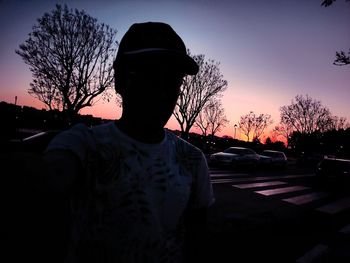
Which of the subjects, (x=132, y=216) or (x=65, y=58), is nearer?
(x=132, y=216)

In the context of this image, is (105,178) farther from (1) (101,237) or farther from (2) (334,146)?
(2) (334,146)

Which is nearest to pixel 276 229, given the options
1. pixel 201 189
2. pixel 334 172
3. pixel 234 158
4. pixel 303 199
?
pixel 303 199

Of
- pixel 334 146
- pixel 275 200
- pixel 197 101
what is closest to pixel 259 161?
pixel 275 200

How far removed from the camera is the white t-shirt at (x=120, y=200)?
1.02m

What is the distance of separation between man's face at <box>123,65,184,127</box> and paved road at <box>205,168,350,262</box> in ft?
11.8

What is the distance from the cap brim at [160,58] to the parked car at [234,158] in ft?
54.3

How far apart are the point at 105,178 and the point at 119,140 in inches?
6.6

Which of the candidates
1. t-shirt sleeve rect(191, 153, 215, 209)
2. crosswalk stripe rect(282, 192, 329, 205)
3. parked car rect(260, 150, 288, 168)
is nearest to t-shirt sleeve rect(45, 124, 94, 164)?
t-shirt sleeve rect(191, 153, 215, 209)

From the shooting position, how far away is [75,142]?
0.96 m

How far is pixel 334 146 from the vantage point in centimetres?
6881

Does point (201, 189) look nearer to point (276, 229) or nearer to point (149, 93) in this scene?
point (149, 93)

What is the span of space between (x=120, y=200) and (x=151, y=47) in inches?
24.2

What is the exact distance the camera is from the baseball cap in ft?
3.63

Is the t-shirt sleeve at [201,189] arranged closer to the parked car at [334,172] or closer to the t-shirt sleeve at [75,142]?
the t-shirt sleeve at [75,142]
